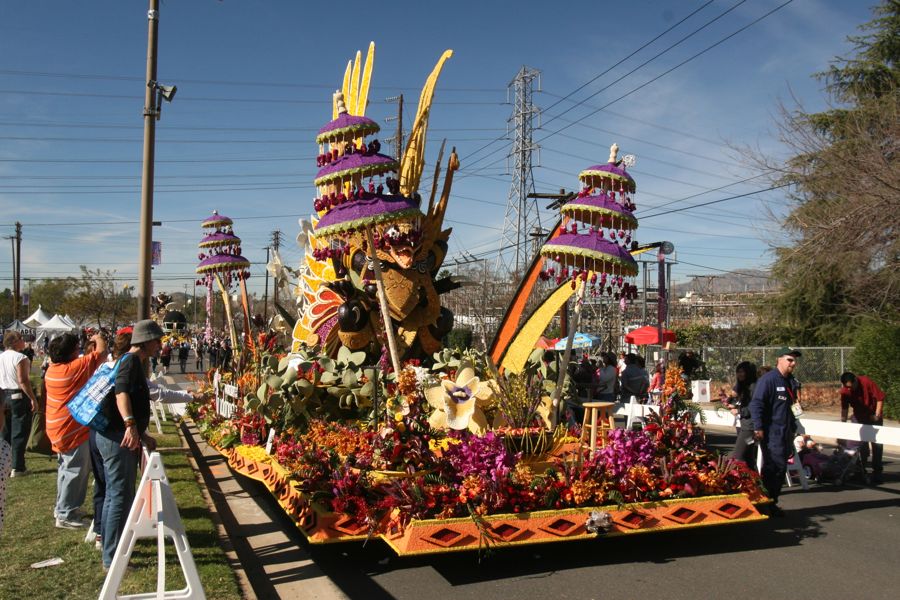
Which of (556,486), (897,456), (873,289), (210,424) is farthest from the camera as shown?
(873,289)

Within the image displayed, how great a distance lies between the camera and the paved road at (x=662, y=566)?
5.01m

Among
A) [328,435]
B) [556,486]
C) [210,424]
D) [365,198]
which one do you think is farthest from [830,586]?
[210,424]

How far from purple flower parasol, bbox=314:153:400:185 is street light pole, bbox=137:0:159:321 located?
12.6 feet

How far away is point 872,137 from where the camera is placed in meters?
16.2

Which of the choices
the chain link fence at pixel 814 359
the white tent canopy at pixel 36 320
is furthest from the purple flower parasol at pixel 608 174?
the white tent canopy at pixel 36 320

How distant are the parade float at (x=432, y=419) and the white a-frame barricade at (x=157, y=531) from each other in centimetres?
146

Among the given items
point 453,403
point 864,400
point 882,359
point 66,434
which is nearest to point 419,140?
point 453,403

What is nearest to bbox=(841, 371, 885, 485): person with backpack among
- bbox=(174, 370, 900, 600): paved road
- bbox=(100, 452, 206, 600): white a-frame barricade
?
bbox=(174, 370, 900, 600): paved road

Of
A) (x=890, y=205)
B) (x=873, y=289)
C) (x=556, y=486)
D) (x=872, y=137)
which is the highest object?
(x=872, y=137)

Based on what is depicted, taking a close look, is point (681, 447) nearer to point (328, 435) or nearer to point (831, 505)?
point (831, 505)

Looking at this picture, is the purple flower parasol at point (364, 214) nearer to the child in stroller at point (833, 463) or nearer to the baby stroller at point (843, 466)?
the child in stroller at point (833, 463)

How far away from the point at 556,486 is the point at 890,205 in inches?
476

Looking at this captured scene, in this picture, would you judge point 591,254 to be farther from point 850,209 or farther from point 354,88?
point 850,209

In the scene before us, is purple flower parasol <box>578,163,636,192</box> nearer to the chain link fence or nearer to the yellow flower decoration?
the yellow flower decoration
